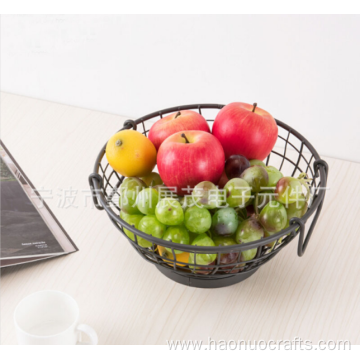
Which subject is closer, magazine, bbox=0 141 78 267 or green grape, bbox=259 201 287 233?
green grape, bbox=259 201 287 233

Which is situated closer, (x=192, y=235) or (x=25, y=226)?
(x=192, y=235)

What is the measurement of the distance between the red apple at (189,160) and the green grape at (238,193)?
0.06 metres

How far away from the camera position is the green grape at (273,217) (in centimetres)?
57

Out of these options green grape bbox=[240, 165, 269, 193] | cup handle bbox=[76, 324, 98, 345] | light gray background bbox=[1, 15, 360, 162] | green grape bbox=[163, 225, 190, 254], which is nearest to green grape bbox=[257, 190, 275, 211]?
green grape bbox=[240, 165, 269, 193]

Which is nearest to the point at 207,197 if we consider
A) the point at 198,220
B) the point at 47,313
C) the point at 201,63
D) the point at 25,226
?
the point at 198,220

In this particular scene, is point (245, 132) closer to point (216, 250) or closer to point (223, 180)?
point (223, 180)

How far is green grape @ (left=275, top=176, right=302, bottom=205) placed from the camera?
0.58 m

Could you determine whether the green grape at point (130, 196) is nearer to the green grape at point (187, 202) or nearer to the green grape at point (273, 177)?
the green grape at point (187, 202)

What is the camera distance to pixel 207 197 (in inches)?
22.7

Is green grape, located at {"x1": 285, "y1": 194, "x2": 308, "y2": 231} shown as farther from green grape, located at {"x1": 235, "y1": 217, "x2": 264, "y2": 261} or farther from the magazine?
the magazine

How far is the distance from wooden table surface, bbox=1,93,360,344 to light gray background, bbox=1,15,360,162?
184mm

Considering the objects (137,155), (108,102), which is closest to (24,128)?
(108,102)

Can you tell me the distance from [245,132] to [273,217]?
170 mm

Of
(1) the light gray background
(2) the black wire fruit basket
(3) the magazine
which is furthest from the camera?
(1) the light gray background
